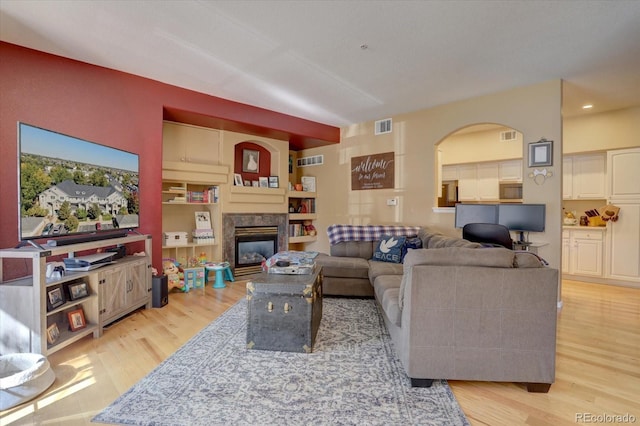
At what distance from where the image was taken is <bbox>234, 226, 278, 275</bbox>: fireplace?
4.87 meters

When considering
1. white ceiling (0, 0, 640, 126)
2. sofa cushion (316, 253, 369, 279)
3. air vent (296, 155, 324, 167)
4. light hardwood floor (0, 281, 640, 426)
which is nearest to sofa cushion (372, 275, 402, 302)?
sofa cushion (316, 253, 369, 279)

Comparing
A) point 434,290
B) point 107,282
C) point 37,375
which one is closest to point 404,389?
point 434,290

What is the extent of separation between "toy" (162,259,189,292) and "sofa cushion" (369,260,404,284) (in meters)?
2.51

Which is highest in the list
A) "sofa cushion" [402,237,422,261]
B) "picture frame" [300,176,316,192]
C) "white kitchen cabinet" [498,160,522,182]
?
"white kitchen cabinet" [498,160,522,182]

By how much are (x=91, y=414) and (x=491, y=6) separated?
364 centimetres

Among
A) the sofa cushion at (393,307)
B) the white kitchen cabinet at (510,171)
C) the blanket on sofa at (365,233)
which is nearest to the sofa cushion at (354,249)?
the blanket on sofa at (365,233)

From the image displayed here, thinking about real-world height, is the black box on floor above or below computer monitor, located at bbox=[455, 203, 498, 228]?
below

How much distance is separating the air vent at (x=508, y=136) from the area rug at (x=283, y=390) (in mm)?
4853

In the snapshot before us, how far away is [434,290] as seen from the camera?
178 centimetres

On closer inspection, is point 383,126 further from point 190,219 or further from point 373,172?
point 190,219

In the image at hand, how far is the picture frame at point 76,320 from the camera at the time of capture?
2406 mm

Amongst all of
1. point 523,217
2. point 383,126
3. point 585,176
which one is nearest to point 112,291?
point 383,126

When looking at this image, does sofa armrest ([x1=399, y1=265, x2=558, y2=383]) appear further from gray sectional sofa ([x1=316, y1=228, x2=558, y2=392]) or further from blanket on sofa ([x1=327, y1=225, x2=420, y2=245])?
blanket on sofa ([x1=327, y1=225, x2=420, y2=245])

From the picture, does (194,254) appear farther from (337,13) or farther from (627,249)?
(627,249)
